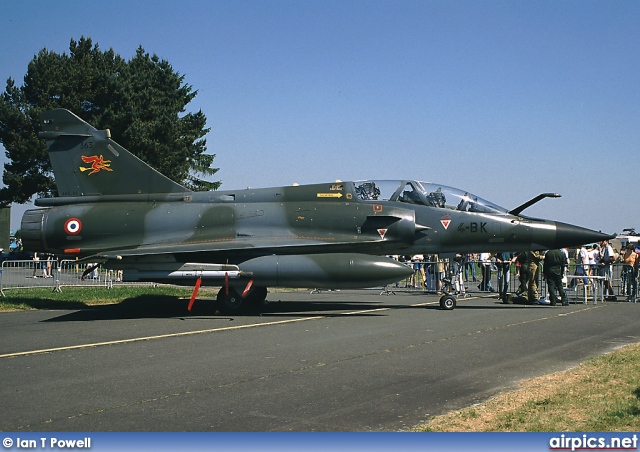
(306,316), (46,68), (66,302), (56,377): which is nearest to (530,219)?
(306,316)

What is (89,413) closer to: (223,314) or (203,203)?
(223,314)

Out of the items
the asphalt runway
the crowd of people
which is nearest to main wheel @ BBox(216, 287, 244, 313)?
the asphalt runway

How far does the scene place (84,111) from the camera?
143ft

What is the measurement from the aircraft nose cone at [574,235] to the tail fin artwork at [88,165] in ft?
30.2

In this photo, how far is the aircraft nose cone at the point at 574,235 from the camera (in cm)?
1434

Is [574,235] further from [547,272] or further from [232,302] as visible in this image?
[232,302]

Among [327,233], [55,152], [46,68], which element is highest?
[46,68]

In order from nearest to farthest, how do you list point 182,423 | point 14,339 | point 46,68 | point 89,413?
point 182,423 < point 89,413 < point 14,339 < point 46,68

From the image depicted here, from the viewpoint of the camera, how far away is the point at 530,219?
14609mm

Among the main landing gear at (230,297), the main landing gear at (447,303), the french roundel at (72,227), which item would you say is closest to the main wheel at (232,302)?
the main landing gear at (230,297)

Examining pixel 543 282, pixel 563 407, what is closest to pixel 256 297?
pixel 543 282

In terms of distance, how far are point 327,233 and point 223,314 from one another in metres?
3.03

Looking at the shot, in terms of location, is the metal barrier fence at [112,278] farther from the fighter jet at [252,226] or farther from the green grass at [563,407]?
the green grass at [563,407]

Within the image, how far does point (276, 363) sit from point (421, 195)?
773 centimetres
